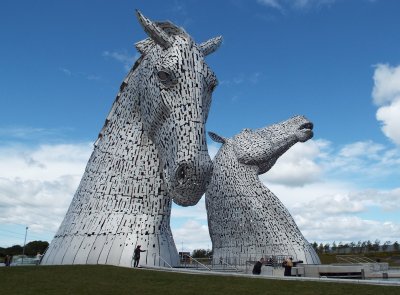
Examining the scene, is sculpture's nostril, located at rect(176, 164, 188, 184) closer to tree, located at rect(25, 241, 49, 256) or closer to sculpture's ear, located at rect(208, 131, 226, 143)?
sculpture's ear, located at rect(208, 131, 226, 143)

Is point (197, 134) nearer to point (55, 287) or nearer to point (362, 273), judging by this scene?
point (55, 287)

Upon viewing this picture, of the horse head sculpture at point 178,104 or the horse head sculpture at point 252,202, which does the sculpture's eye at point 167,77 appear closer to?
the horse head sculpture at point 178,104

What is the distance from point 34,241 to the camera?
54094 mm

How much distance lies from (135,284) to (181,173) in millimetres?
2007

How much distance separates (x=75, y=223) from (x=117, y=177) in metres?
1.20

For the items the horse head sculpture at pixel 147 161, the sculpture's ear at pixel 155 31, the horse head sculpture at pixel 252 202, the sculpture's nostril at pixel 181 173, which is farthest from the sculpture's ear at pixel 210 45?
the horse head sculpture at pixel 252 202

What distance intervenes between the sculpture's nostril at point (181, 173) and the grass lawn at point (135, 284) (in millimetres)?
1635

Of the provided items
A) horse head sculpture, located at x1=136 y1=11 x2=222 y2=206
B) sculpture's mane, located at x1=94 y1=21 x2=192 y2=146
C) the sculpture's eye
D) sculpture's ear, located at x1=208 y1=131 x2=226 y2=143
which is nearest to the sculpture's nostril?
horse head sculpture, located at x1=136 y1=11 x2=222 y2=206

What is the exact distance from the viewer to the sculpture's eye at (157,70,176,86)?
321 inches

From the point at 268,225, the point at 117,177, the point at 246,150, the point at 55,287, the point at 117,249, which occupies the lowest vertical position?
the point at 55,287

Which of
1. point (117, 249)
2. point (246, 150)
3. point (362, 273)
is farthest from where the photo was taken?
point (246, 150)

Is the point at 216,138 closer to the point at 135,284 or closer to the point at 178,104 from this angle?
the point at 178,104

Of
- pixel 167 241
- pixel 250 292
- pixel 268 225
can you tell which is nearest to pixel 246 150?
pixel 268 225

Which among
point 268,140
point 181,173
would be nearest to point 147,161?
point 181,173
